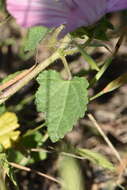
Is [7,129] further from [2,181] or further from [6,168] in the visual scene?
[2,181]

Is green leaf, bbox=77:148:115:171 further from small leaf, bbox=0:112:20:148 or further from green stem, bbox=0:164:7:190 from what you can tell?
green stem, bbox=0:164:7:190

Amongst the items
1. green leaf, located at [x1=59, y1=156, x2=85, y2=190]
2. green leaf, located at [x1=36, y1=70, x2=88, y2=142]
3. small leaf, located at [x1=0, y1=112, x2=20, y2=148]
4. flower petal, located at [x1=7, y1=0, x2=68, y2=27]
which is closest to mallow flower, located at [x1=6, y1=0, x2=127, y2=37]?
flower petal, located at [x1=7, y1=0, x2=68, y2=27]

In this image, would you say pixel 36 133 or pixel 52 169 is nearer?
pixel 36 133

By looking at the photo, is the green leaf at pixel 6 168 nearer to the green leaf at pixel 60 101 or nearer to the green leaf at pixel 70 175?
the green leaf at pixel 60 101

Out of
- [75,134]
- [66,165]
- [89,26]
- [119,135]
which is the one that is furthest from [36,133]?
[66,165]

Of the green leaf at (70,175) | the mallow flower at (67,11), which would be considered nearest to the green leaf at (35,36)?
the mallow flower at (67,11)

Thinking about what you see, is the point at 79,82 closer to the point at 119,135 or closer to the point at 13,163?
the point at 13,163
